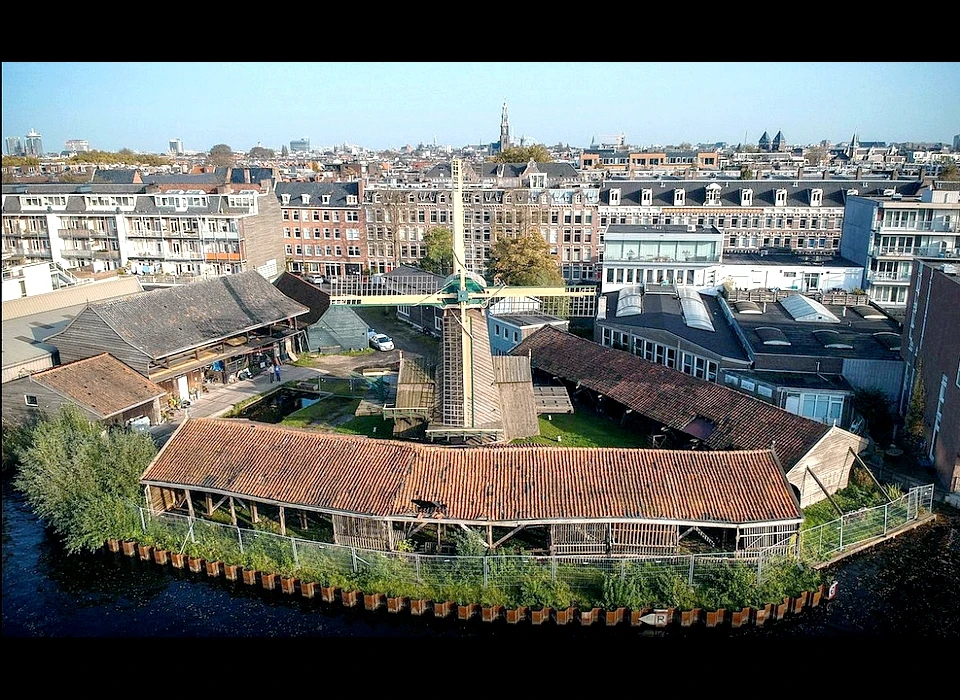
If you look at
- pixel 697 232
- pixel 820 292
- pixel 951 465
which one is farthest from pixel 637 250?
pixel 951 465

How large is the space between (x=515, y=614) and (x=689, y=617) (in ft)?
9.58

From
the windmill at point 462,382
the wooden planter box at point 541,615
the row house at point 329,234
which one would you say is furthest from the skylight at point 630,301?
the row house at point 329,234

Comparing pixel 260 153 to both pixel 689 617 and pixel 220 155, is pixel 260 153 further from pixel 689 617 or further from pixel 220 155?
pixel 689 617

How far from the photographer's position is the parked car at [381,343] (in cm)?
2841

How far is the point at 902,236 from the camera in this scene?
1180 inches

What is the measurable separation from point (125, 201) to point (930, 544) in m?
39.9

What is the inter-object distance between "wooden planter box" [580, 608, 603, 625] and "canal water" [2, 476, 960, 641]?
0.51ft

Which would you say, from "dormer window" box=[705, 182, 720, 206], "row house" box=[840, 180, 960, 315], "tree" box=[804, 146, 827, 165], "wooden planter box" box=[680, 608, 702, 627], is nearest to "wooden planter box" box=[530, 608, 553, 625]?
"wooden planter box" box=[680, 608, 702, 627]

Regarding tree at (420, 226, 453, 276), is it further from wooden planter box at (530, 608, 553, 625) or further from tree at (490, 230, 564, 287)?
wooden planter box at (530, 608, 553, 625)

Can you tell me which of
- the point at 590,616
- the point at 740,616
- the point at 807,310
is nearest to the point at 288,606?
the point at 590,616

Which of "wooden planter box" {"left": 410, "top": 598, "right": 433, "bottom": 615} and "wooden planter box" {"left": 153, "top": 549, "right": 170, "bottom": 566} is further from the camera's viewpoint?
"wooden planter box" {"left": 153, "top": 549, "right": 170, "bottom": 566}

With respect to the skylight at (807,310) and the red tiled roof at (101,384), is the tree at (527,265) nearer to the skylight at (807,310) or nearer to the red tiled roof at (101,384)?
the skylight at (807,310)

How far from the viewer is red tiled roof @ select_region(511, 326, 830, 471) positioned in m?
15.9
